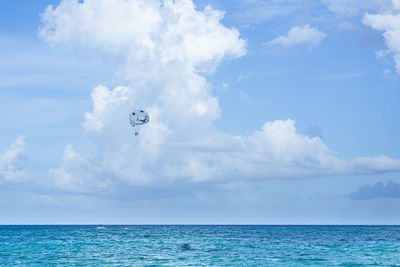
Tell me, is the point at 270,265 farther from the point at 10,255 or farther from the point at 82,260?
the point at 10,255

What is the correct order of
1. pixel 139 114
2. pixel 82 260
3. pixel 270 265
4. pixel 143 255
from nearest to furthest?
pixel 270 265 < pixel 82 260 < pixel 143 255 < pixel 139 114

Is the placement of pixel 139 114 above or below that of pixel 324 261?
above

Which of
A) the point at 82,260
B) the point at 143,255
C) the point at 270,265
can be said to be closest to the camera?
the point at 270,265

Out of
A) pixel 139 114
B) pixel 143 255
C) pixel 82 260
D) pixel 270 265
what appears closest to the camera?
pixel 270 265

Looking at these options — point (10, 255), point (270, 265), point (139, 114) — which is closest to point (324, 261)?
point (270, 265)

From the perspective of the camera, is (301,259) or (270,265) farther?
(301,259)

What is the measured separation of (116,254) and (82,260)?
27.1 ft

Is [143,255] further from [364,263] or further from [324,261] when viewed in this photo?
[364,263]

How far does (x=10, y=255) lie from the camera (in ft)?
215

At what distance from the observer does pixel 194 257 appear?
203 feet

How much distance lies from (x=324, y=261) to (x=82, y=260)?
3078 cm

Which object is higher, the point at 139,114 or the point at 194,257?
the point at 139,114

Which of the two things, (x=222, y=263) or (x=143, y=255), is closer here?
(x=222, y=263)

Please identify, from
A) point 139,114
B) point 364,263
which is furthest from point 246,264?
point 139,114
